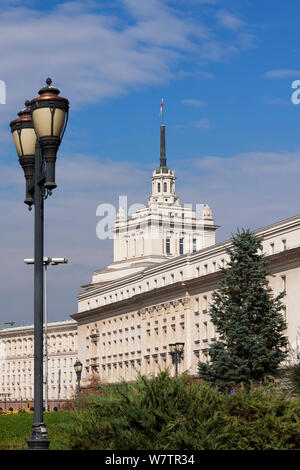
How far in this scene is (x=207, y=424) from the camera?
1688 cm

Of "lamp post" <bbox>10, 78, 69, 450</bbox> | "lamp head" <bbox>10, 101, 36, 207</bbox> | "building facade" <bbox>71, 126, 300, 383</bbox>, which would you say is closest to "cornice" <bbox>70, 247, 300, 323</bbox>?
"building facade" <bbox>71, 126, 300, 383</bbox>

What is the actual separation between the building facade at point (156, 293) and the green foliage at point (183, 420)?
5739cm

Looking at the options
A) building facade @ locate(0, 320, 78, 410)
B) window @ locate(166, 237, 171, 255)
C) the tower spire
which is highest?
the tower spire

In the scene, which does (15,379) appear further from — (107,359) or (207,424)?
(207,424)

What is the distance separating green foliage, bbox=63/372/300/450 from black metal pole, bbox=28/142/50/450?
87cm

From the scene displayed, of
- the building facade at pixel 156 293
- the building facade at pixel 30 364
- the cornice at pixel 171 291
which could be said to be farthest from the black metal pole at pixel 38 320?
the building facade at pixel 30 364

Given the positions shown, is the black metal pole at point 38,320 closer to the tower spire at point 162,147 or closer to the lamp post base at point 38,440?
the lamp post base at point 38,440

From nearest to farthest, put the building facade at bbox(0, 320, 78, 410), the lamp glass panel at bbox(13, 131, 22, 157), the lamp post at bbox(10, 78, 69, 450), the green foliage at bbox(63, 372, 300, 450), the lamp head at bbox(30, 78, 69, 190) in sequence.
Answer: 1. the green foliage at bbox(63, 372, 300, 450)
2. the lamp post at bbox(10, 78, 69, 450)
3. the lamp head at bbox(30, 78, 69, 190)
4. the lamp glass panel at bbox(13, 131, 22, 157)
5. the building facade at bbox(0, 320, 78, 410)

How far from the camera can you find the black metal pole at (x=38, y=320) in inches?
664

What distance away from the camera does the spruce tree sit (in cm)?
6406

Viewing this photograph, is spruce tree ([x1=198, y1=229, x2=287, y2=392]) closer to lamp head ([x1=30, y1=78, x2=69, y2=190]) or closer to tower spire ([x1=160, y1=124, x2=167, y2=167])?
lamp head ([x1=30, y1=78, x2=69, y2=190])

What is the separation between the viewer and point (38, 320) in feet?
56.5

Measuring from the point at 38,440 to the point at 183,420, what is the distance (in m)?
2.30

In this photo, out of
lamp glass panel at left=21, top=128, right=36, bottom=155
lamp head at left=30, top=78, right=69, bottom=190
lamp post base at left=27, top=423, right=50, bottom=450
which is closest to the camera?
lamp post base at left=27, top=423, right=50, bottom=450
